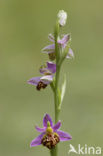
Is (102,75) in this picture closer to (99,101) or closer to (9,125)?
(99,101)

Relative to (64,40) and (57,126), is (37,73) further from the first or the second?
(57,126)

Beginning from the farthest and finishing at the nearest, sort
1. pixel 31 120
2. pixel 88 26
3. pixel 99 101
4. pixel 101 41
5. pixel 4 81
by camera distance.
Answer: pixel 88 26
pixel 101 41
pixel 4 81
pixel 99 101
pixel 31 120

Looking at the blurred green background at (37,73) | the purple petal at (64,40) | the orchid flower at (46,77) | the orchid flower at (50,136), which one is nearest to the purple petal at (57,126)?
the orchid flower at (50,136)

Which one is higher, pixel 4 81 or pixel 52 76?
pixel 52 76

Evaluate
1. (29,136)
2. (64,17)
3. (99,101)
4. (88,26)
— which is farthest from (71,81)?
(64,17)

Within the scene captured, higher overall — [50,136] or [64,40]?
[64,40]

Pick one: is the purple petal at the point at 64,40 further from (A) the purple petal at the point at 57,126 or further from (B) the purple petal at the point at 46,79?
(A) the purple petal at the point at 57,126

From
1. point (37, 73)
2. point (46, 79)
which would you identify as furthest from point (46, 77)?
point (37, 73)

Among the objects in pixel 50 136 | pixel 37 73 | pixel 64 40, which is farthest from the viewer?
pixel 37 73

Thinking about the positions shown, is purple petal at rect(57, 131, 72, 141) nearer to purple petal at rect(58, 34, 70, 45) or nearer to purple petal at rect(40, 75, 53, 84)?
purple petal at rect(40, 75, 53, 84)
